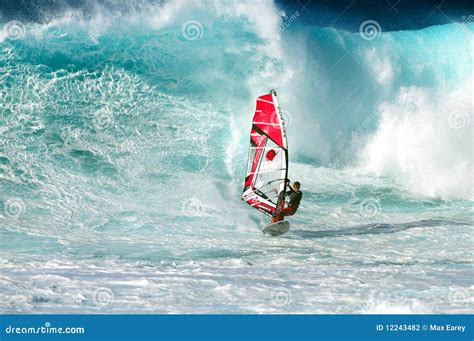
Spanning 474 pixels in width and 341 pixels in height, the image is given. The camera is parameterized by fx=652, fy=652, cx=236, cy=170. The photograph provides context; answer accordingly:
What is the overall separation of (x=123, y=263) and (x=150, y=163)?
5.42 m

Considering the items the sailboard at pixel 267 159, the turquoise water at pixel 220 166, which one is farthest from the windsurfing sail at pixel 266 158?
the turquoise water at pixel 220 166

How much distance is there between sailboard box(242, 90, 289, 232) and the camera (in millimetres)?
9367

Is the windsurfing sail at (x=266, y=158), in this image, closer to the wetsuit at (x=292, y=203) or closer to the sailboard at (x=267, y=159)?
the sailboard at (x=267, y=159)

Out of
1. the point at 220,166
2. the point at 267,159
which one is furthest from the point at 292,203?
the point at 220,166

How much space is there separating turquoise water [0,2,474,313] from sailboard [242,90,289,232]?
0.74 m

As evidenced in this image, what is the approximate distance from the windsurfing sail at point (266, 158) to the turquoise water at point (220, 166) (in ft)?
Answer: 2.42

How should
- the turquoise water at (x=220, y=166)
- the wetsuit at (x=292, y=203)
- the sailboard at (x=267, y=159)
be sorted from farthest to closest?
the wetsuit at (x=292, y=203)
the sailboard at (x=267, y=159)
the turquoise water at (x=220, y=166)

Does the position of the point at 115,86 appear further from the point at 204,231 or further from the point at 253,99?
the point at 204,231

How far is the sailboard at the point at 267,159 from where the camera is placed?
9.37m

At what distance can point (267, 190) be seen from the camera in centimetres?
988

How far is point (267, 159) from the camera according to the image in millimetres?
9617

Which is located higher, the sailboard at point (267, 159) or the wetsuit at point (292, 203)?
the sailboard at point (267, 159)

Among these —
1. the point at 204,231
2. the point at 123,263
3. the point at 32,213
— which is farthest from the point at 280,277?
the point at 32,213

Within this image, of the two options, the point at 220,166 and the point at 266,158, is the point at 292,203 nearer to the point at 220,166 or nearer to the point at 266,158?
the point at 266,158
